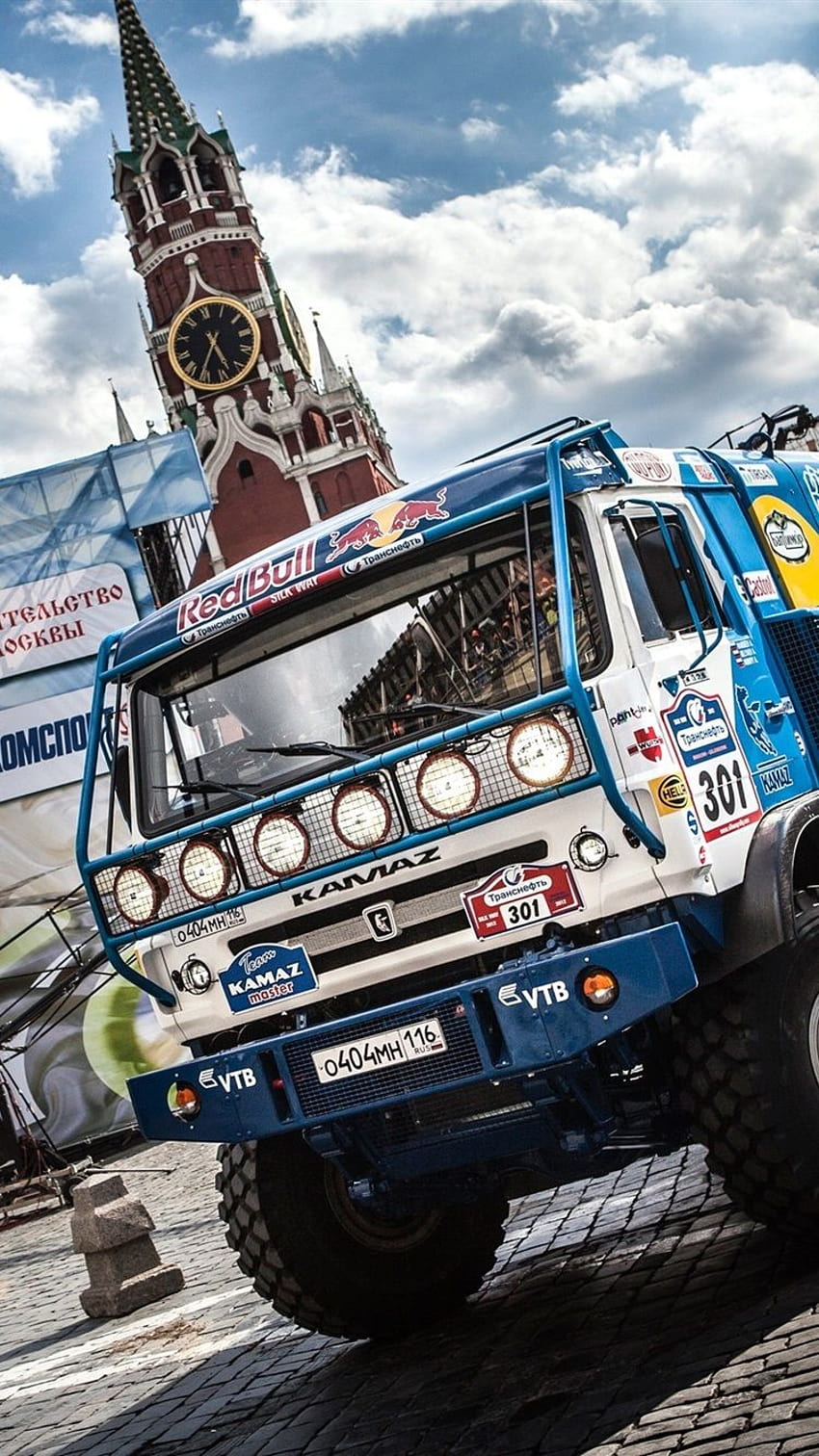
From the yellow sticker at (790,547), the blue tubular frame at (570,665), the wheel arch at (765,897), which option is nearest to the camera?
the blue tubular frame at (570,665)

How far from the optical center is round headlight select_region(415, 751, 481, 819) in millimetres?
5523

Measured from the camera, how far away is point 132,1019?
798 inches

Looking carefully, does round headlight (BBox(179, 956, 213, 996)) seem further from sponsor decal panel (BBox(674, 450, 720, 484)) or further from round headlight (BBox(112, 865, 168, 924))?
sponsor decal panel (BBox(674, 450, 720, 484))

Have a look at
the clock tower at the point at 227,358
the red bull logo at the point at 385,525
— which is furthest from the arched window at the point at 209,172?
the red bull logo at the point at 385,525

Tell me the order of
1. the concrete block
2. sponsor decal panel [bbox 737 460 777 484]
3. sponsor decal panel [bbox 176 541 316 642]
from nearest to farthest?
1. sponsor decal panel [bbox 176 541 316 642]
2. sponsor decal panel [bbox 737 460 777 484]
3. the concrete block

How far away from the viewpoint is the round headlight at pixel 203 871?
6.06 meters

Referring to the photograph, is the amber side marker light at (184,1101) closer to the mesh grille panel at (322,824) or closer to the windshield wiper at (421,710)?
the mesh grille panel at (322,824)

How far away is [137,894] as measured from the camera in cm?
629

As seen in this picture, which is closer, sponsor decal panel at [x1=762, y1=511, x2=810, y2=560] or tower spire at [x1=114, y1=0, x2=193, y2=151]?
sponsor decal panel at [x1=762, y1=511, x2=810, y2=560]

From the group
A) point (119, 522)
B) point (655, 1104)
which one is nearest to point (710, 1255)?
point (655, 1104)

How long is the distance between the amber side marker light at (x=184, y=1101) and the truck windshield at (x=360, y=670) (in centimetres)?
96

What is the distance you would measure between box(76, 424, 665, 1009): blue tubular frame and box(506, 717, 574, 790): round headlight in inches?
1.8

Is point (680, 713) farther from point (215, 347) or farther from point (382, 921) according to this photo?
point (215, 347)

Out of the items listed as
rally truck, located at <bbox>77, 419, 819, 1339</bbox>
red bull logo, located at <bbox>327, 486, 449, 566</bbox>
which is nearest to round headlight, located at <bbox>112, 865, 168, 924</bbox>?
rally truck, located at <bbox>77, 419, 819, 1339</bbox>
